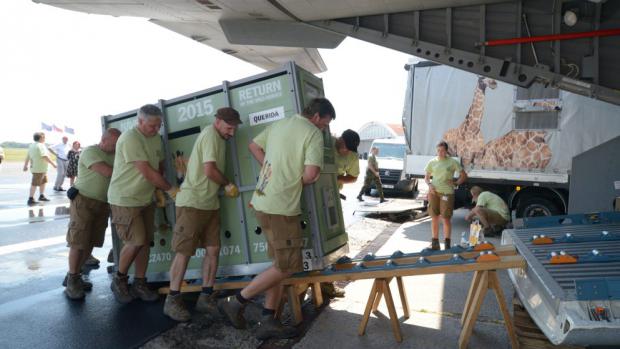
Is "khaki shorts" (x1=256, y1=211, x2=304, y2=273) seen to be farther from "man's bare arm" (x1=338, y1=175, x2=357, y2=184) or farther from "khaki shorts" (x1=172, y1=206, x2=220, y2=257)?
"man's bare arm" (x1=338, y1=175, x2=357, y2=184)

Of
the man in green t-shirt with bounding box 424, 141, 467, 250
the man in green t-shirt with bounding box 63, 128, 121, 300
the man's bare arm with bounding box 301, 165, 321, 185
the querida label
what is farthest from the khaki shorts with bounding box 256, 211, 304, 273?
the man in green t-shirt with bounding box 424, 141, 467, 250

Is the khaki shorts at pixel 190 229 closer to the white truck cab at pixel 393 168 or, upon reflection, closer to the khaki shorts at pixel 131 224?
the khaki shorts at pixel 131 224

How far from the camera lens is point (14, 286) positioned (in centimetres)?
511

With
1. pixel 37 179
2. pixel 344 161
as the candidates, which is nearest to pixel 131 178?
pixel 344 161

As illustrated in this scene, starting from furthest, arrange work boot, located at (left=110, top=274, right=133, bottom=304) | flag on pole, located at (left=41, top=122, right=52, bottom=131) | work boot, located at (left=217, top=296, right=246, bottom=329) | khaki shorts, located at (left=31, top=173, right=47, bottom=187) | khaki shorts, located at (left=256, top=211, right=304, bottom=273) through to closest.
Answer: flag on pole, located at (left=41, top=122, right=52, bottom=131) → khaki shorts, located at (left=31, top=173, right=47, bottom=187) → work boot, located at (left=110, top=274, right=133, bottom=304) → work boot, located at (left=217, top=296, right=246, bottom=329) → khaki shorts, located at (left=256, top=211, right=304, bottom=273)

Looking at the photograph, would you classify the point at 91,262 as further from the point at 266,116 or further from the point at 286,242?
the point at 286,242

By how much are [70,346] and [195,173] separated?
1771 mm

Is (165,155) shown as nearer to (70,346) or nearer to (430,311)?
(70,346)

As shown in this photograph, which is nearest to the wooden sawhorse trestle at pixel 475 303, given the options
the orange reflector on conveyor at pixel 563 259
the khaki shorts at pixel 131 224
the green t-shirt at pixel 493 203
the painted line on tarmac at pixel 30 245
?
the orange reflector on conveyor at pixel 563 259

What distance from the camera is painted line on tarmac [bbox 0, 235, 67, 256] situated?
22.1ft

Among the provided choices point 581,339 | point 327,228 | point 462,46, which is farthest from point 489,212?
point 581,339

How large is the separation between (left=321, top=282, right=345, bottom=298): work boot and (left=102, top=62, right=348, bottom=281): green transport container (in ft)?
1.50

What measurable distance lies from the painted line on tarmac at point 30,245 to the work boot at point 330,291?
4.99 metres

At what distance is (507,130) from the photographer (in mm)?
8719
